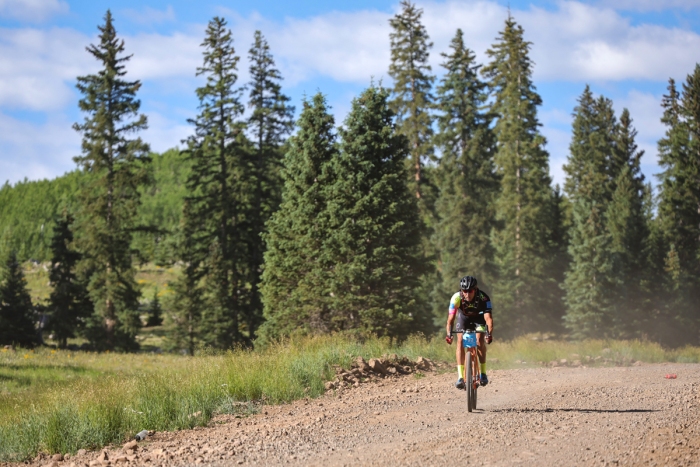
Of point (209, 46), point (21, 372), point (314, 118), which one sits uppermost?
point (209, 46)

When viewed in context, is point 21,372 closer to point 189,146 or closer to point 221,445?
point 221,445

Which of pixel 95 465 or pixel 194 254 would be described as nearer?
pixel 95 465

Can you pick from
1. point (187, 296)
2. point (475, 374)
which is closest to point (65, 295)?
point (187, 296)

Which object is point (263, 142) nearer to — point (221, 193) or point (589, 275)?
point (221, 193)

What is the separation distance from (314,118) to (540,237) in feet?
84.4

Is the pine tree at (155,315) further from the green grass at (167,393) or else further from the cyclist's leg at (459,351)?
the cyclist's leg at (459,351)

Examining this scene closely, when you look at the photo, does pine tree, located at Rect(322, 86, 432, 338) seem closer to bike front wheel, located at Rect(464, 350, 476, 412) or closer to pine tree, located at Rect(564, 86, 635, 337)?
bike front wheel, located at Rect(464, 350, 476, 412)

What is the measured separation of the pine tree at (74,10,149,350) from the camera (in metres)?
36.5

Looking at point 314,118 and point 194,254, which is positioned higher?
point 314,118

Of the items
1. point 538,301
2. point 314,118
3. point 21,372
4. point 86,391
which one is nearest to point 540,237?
point 538,301

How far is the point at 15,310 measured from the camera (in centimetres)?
4706

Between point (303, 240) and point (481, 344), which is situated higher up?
point (303, 240)

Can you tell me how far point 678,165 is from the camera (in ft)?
160

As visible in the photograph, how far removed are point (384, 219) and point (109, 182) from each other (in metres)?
18.4
